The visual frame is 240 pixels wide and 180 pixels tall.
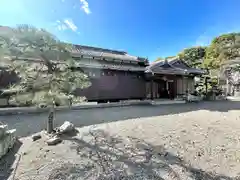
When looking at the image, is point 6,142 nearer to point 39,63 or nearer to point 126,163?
point 39,63

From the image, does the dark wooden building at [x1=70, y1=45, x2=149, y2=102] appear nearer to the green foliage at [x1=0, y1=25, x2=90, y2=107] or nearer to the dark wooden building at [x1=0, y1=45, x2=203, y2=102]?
the dark wooden building at [x1=0, y1=45, x2=203, y2=102]

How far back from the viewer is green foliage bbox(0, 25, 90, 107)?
377 cm

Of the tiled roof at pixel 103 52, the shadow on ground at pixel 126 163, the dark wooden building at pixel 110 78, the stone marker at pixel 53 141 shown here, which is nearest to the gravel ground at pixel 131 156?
the shadow on ground at pixel 126 163

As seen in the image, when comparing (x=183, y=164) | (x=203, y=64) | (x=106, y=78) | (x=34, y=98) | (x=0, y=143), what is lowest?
(x=183, y=164)

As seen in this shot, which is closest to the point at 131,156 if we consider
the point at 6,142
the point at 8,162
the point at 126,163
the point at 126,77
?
the point at 126,163

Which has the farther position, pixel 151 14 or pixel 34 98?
pixel 151 14

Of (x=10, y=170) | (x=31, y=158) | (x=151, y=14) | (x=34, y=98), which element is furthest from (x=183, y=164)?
(x=151, y=14)

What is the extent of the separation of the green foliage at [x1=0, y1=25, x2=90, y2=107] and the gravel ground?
4.39ft

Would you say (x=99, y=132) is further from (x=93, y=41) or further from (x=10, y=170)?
(x=93, y=41)

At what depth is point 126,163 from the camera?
11.0 feet

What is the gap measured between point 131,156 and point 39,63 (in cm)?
353

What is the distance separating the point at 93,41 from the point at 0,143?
42.9 ft

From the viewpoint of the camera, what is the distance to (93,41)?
1515 centimetres

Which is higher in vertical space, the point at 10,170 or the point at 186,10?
the point at 186,10
